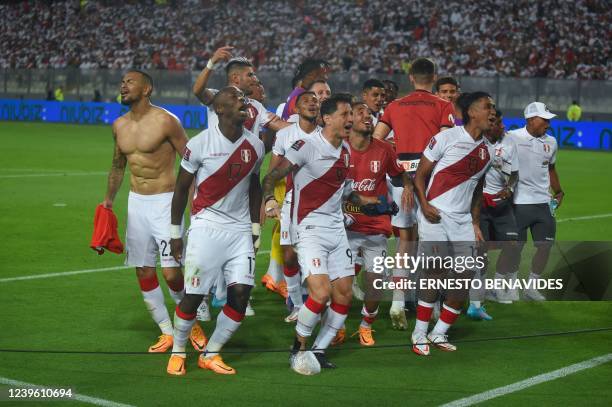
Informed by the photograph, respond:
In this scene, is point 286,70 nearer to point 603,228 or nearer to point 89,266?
point 603,228

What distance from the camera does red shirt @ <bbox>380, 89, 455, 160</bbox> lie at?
956cm

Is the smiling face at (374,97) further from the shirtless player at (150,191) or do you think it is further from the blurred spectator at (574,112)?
the blurred spectator at (574,112)

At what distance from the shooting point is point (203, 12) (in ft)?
167

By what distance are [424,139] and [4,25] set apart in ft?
174

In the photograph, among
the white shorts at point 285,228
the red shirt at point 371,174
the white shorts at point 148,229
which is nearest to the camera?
the white shorts at point 148,229

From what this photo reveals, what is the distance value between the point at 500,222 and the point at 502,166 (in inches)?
25.8

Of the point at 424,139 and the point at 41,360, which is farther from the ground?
the point at 424,139

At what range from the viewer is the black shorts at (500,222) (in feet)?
34.8

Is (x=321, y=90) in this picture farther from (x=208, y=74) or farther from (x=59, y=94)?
(x=59, y=94)

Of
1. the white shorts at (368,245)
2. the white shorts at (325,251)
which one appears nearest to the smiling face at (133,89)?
the white shorts at (325,251)

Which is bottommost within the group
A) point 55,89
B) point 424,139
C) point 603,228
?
point 55,89

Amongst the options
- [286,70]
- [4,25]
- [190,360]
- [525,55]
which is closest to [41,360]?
[190,360]

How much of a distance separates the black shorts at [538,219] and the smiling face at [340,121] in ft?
12.7

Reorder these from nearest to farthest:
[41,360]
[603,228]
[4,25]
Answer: [41,360] → [603,228] → [4,25]
